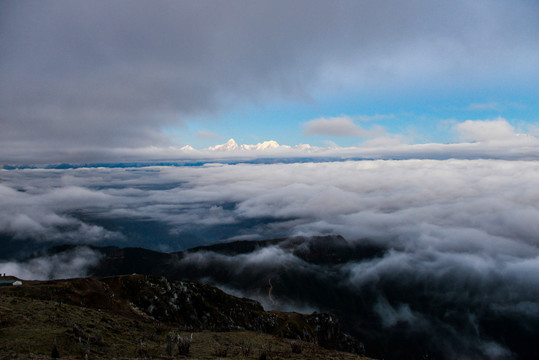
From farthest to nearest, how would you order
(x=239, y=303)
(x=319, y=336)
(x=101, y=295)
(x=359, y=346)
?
(x=359, y=346) < (x=319, y=336) < (x=239, y=303) < (x=101, y=295)

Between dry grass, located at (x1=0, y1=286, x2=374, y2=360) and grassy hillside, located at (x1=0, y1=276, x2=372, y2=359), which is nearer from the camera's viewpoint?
dry grass, located at (x1=0, y1=286, x2=374, y2=360)

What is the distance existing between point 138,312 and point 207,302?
1346 inches

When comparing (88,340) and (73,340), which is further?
(88,340)

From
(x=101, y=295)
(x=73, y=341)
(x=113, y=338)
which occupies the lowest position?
(x=101, y=295)

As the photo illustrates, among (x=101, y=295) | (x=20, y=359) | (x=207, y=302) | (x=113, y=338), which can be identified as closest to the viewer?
(x=20, y=359)

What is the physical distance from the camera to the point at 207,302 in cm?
10400

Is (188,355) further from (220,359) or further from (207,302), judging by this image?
(207,302)

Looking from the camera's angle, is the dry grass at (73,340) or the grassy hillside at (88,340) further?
the grassy hillside at (88,340)

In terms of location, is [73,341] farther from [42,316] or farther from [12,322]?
[42,316]

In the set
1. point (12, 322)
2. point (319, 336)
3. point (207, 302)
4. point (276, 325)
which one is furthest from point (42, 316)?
point (319, 336)

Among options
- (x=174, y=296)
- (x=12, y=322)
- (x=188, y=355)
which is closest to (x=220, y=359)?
(x=188, y=355)

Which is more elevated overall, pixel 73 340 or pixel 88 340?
pixel 73 340

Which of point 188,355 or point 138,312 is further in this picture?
point 138,312

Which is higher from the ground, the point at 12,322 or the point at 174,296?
the point at 12,322
